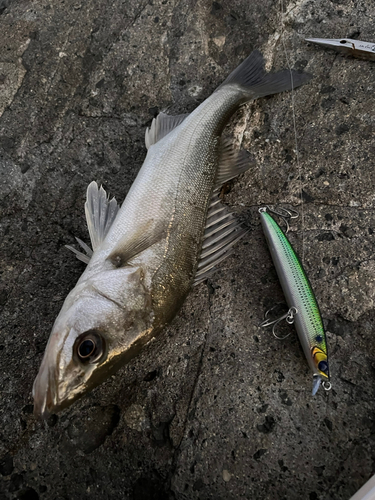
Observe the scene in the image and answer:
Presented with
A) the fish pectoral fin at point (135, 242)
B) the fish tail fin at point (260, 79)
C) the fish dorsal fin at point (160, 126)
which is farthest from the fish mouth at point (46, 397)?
the fish tail fin at point (260, 79)

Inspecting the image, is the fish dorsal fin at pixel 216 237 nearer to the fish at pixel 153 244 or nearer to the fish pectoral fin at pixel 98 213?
the fish at pixel 153 244

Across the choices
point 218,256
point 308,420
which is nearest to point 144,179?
point 218,256

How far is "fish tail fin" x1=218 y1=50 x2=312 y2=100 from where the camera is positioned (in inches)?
113

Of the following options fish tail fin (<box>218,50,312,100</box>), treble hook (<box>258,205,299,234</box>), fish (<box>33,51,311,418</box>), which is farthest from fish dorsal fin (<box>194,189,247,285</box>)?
fish tail fin (<box>218,50,312,100</box>)

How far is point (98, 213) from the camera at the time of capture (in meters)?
2.42

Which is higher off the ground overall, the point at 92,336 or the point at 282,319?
the point at 92,336

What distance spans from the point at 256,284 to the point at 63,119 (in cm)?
204

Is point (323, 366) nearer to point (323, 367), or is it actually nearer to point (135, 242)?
point (323, 367)

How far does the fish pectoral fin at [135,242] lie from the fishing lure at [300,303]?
0.74 metres

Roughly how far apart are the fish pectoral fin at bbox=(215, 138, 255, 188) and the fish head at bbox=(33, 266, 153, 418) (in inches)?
38.8

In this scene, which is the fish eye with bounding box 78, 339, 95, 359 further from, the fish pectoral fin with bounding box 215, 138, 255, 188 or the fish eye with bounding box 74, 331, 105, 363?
the fish pectoral fin with bounding box 215, 138, 255, 188

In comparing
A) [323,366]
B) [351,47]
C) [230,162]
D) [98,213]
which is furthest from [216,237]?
[351,47]

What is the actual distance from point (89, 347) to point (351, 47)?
2927 mm

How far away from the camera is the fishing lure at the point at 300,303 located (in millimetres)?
2016
